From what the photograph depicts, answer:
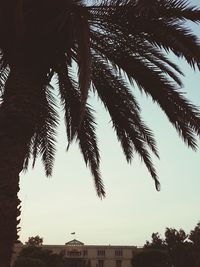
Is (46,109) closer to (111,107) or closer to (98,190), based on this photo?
(111,107)

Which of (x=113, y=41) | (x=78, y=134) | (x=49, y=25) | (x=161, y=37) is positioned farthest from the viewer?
(x=78, y=134)

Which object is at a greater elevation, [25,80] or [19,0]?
[19,0]

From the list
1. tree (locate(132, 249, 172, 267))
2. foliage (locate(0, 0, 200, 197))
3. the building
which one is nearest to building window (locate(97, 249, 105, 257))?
the building

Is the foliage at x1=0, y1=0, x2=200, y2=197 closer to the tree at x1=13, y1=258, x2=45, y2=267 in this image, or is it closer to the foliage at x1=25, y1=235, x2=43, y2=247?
the tree at x1=13, y1=258, x2=45, y2=267

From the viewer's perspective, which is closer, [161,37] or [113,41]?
[161,37]

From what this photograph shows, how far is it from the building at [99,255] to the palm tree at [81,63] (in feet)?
200

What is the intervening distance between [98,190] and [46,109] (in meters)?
3.17

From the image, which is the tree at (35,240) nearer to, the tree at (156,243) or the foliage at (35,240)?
the foliage at (35,240)

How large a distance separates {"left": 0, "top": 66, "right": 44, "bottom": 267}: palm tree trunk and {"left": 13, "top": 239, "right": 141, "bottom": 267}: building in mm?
62932

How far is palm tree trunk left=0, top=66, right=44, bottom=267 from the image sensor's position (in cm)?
673

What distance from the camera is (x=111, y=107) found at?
9.80 metres

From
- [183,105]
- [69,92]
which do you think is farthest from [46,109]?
[183,105]

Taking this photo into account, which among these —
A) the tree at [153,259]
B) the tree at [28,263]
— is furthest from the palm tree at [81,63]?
the tree at [153,259]

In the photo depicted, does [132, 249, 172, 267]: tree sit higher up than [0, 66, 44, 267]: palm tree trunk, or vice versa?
[132, 249, 172, 267]: tree
